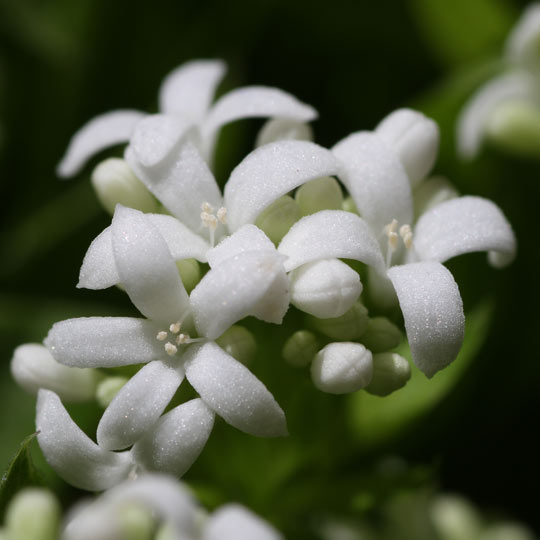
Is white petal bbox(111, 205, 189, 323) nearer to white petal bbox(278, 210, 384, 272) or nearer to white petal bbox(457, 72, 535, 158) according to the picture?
white petal bbox(278, 210, 384, 272)

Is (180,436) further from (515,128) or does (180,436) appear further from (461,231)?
(515,128)

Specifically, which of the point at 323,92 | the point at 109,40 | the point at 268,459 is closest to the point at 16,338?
the point at 268,459

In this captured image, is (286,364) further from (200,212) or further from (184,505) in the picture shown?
(184,505)

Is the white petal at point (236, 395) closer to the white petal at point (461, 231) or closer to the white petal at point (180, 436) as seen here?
the white petal at point (180, 436)

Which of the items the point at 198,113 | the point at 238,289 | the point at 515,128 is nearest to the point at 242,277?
the point at 238,289

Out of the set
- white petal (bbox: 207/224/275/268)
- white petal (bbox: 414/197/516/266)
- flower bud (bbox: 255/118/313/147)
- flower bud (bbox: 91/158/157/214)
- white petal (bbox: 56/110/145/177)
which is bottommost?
white petal (bbox: 414/197/516/266)

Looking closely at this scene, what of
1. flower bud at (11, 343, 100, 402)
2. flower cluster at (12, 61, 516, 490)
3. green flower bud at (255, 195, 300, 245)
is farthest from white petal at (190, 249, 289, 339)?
flower bud at (11, 343, 100, 402)

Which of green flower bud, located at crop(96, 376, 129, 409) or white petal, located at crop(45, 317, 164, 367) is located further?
green flower bud, located at crop(96, 376, 129, 409)
